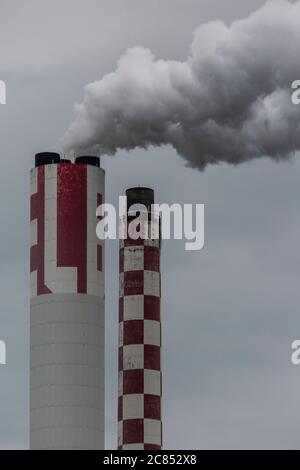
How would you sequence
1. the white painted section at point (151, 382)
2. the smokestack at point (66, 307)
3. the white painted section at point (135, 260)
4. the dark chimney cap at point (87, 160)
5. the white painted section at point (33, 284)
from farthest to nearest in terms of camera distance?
the white painted section at point (135, 260) → the white painted section at point (151, 382) → the dark chimney cap at point (87, 160) → the white painted section at point (33, 284) → the smokestack at point (66, 307)

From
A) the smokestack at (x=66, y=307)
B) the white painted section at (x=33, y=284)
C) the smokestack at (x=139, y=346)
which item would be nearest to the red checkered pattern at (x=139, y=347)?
the smokestack at (x=139, y=346)

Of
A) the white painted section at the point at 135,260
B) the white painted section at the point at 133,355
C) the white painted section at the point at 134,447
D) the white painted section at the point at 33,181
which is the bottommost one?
the white painted section at the point at 134,447

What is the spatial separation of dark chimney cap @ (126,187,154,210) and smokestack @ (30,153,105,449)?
491 cm

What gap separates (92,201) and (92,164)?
1575 mm

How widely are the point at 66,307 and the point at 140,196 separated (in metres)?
8.53

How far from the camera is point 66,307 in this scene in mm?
85938

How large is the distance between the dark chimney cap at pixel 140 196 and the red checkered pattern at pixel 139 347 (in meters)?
1.65

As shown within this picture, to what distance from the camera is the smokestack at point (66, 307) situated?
3366 inches

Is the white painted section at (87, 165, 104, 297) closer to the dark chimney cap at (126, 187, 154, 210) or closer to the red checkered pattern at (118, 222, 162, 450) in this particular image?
the red checkered pattern at (118, 222, 162, 450)

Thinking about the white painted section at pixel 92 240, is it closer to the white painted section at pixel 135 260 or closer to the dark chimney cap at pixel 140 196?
the white painted section at pixel 135 260
